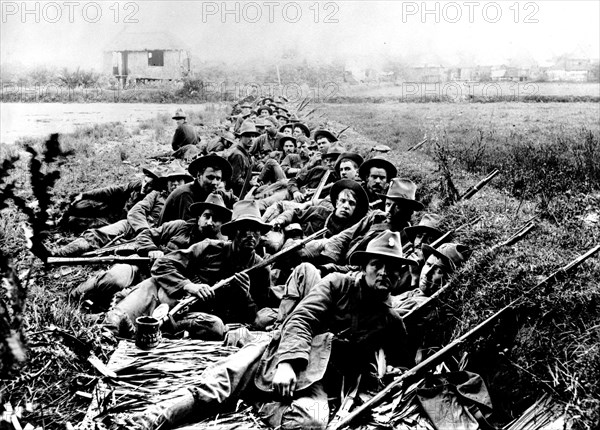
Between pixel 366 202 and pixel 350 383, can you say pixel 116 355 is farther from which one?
pixel 366 202

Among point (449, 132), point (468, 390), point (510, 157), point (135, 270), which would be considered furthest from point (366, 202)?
point (449, 132)

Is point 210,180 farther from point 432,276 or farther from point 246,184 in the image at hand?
point 246,184

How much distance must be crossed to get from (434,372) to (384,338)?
507 millimetres

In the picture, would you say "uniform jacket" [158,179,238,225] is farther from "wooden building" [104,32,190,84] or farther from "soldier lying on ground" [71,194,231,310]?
"wooden building" [104,32,190,84]

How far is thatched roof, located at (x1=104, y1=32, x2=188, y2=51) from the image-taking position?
4359 centimetres

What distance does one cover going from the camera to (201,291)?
18.2 ft

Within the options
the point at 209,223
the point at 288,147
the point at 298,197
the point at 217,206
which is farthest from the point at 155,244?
the point at 288,147

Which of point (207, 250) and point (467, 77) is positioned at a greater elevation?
point (467, 77)

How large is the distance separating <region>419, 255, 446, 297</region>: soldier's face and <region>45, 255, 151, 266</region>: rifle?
3.14 meters

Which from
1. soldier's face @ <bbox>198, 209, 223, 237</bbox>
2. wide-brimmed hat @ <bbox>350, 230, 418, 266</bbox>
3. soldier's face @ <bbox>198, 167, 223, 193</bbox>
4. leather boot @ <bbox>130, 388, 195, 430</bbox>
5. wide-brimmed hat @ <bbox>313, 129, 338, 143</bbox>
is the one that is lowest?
leather boot @ <bbox>130, 388, 195, 430</bbox>

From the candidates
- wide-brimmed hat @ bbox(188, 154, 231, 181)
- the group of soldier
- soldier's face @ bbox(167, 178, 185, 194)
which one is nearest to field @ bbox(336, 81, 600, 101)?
the group of soldier

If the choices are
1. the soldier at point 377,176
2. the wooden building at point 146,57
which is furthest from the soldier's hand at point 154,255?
the wooden building at point 146,57

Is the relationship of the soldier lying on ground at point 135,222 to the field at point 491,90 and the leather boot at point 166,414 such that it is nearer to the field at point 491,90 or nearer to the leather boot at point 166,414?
the leather boot at point 166,414

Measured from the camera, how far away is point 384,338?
4676mm
